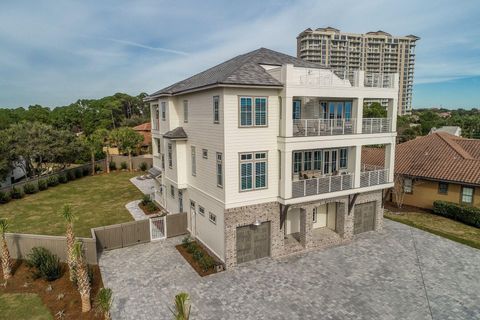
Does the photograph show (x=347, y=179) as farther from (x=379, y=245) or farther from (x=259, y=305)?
(x=259, y=305)

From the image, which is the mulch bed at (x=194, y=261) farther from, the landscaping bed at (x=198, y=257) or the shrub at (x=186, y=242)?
the shrub at (x=186, y=242)

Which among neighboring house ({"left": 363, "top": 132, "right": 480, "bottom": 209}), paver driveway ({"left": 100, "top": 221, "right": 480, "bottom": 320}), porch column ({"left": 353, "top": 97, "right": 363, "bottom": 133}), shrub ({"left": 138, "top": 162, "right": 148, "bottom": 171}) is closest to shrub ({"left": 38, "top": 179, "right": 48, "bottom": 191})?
shrub ({"left": 138, "top": 162, "right": 148, "bottom": 171})

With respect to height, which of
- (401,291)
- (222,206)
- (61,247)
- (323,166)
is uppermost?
(323,166)

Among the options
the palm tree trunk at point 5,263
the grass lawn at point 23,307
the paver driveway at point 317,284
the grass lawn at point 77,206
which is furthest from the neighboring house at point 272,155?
the palm tree trunk at point 5,263

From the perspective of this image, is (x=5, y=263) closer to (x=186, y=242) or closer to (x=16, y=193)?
(x=186, y=242)

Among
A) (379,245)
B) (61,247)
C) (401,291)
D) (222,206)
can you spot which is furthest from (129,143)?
(401,291)

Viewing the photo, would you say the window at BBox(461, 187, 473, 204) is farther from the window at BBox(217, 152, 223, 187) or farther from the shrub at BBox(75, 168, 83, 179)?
the shrub at BBox(75, 168, 83, 179)
